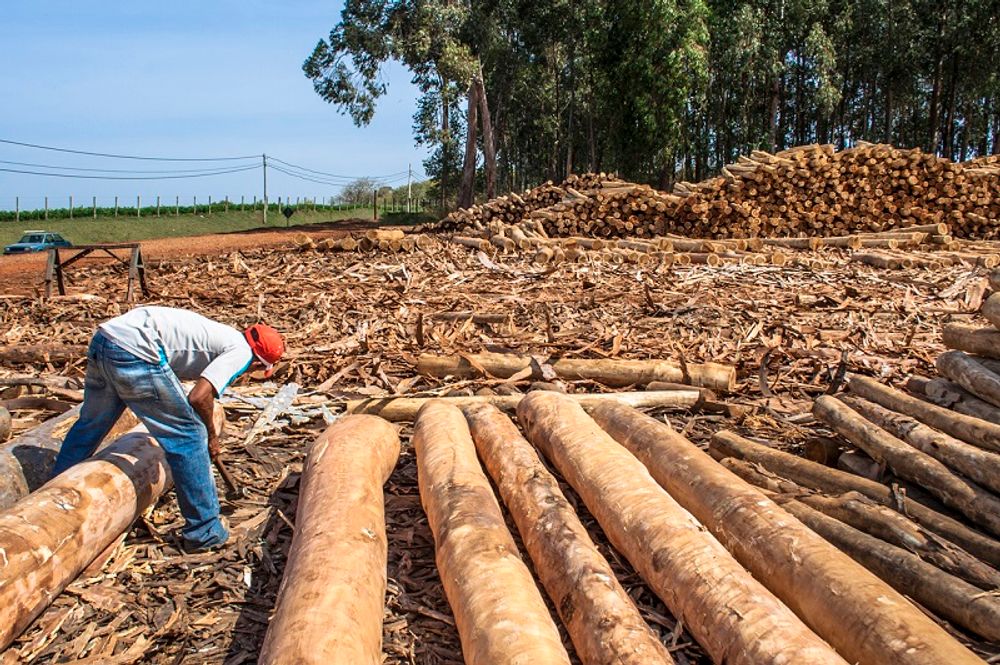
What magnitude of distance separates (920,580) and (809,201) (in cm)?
1537

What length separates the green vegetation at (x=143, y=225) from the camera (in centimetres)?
3869

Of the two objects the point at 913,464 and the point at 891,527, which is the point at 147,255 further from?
the point at 891,527

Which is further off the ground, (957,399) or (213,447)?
(957,399)

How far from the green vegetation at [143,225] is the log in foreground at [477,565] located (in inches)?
1431

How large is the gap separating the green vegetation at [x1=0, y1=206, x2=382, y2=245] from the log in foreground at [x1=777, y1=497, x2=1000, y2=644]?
37767 mm

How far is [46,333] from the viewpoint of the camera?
8914 mm

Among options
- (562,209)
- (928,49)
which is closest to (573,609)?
(562,209)

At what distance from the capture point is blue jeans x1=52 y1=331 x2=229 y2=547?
13.2 feet

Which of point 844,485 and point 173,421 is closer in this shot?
point 173,421

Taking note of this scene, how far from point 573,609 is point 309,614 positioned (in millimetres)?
1062

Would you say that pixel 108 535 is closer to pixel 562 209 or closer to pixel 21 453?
pixel 21 453

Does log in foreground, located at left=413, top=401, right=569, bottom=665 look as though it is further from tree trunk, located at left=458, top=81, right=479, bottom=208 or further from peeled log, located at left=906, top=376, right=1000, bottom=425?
tree trunk, located at left=458, top=81, right=479, bottom=208

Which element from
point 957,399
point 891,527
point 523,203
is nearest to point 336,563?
point 891,527

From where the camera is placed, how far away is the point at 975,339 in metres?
5.12
